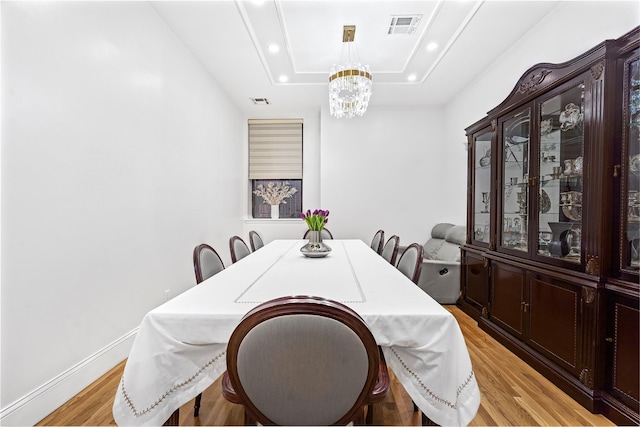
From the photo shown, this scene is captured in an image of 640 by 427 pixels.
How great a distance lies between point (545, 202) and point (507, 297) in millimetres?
838

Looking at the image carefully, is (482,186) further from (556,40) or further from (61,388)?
(61,388)

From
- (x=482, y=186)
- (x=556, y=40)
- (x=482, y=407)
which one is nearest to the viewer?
(x=482, y=407)

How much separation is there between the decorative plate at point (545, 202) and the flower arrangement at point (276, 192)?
3.64m

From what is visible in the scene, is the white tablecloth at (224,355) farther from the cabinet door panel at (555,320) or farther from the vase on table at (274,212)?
the vase on table at (274,212)

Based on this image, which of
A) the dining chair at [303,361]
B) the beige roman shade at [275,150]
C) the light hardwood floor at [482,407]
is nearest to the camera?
the dining chair at [303,361]

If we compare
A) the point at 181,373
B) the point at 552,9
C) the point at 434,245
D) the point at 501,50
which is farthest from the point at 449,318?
the point at 434,245

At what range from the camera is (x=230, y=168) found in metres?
4.35

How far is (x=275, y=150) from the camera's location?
195 inches

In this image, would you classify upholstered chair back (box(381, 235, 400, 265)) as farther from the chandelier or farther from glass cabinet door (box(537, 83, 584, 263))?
the chandelier

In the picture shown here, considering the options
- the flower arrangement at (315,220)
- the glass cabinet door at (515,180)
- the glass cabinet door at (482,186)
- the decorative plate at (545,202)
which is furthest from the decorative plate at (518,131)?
the flower arrangement at (315,220)

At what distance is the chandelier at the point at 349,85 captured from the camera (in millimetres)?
2475

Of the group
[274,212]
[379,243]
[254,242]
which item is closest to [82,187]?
[254,242]

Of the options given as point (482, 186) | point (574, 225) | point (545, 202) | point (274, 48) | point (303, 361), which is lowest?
point (303, 361)

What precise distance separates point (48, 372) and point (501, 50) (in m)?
4.37
